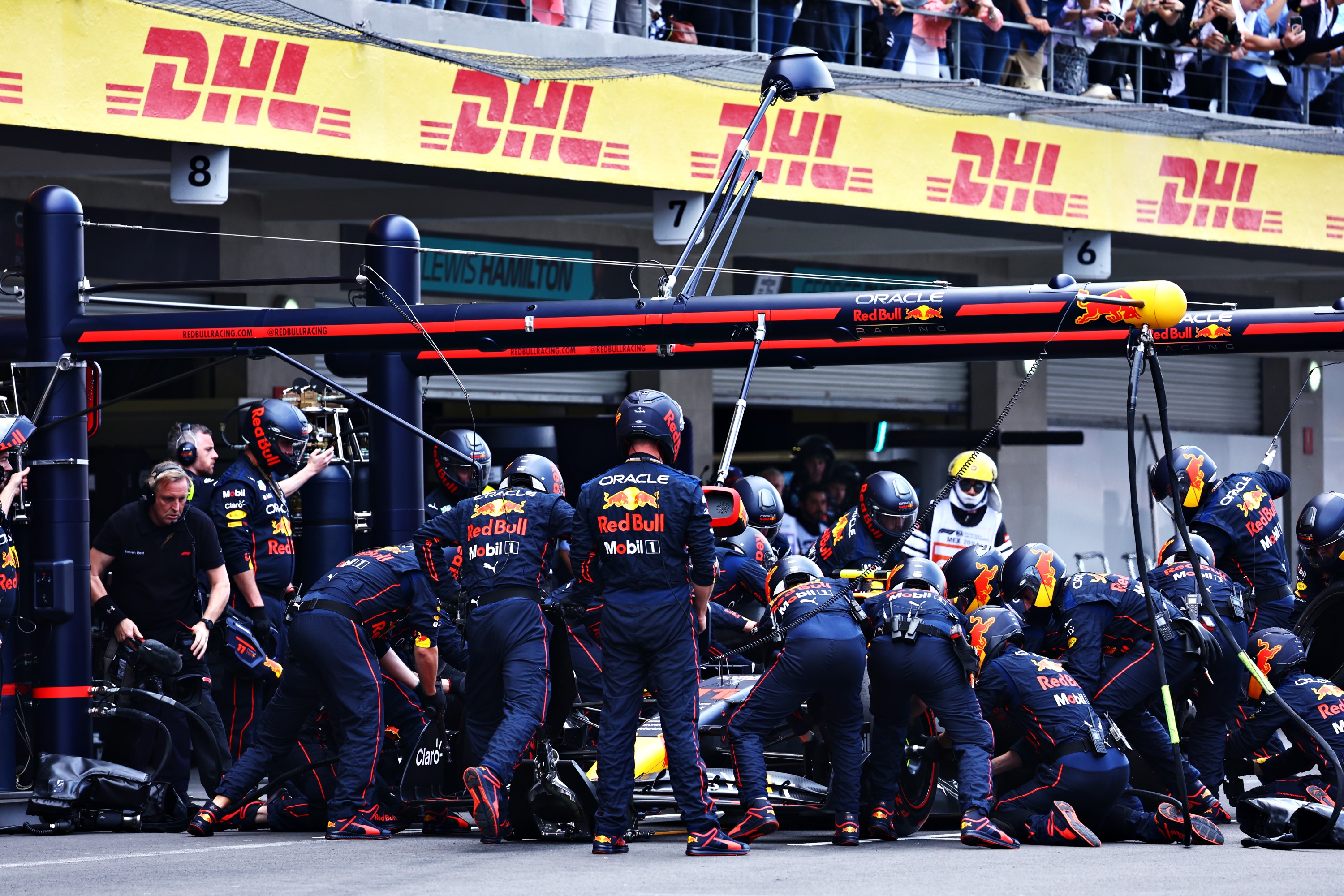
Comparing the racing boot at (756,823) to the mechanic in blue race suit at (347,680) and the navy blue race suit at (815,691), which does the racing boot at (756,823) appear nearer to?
the navy blue race suit at (815,691)

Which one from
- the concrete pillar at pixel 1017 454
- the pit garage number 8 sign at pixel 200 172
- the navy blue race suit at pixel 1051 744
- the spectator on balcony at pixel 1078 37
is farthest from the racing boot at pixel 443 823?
the concrete pillar at pixel 1017 454

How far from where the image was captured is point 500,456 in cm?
1443

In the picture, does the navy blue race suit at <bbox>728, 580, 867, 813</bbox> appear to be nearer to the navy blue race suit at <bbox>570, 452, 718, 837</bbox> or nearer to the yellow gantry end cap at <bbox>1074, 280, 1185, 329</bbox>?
the navy blue race suit at <bbox>570, 452, 718, 837</bbox>

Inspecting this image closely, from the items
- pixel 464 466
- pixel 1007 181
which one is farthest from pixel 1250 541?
pixel 1007 181

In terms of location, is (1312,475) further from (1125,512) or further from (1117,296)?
(1117,296)

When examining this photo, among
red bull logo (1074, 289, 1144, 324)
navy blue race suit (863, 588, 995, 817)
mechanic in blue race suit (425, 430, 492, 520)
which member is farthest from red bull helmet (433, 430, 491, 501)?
red bull logo (1074, 289, 1144, 324)

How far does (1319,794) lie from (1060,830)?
1305 millimetres

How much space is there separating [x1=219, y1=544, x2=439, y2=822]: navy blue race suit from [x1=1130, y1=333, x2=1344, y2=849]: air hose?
3.44 m

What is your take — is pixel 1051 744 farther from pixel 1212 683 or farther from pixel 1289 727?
pixel 1289 727

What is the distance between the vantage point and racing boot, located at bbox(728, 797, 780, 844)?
26.9ft

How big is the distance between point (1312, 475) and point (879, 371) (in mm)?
6879

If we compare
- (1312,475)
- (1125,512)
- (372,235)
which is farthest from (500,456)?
(1312,475)

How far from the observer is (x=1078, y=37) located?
55.7 ft

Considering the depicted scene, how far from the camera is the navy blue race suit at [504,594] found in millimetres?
8344
